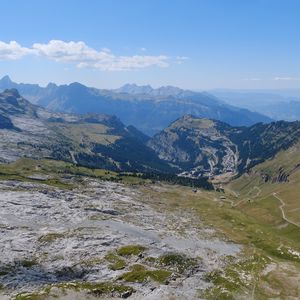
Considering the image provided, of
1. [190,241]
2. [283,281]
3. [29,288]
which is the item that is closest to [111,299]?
[29,288]

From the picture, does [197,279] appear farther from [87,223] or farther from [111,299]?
[87,223]

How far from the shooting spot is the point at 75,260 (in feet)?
483

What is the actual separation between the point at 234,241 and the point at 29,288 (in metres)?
99.5

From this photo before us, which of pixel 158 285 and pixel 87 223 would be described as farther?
pixel 87 223

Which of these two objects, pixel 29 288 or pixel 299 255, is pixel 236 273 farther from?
pixel 29 288

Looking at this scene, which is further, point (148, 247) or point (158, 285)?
point (148, 247)

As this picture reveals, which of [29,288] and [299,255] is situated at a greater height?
[29,288]

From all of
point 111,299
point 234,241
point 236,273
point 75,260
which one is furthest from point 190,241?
point 111,299

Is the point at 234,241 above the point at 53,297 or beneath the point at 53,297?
beneath

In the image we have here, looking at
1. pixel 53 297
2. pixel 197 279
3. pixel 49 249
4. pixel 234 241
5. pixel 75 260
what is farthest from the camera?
pixel 234 241

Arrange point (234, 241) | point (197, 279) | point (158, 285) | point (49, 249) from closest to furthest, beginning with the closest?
point (158, 285) < point (197, 279) < point (49, 249) < point (234, 241)

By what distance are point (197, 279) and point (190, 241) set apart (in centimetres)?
4548

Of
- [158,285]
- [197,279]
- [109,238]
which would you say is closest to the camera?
[158,285]

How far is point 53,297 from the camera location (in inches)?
4643
